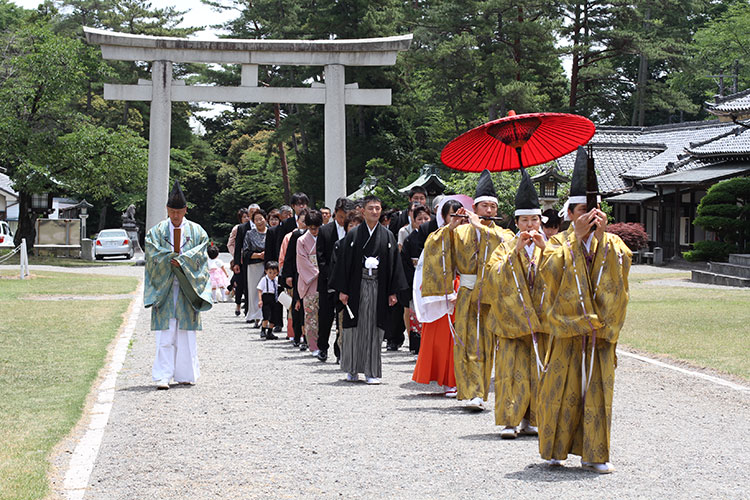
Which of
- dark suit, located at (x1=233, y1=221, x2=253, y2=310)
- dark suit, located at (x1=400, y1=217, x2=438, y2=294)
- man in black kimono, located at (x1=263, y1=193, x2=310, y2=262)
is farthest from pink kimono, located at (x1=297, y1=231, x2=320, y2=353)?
dark suit, located at (x1=233, y1=221, x2=253, y2=310)

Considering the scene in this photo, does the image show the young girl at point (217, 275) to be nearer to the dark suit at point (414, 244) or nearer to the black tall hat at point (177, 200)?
the dark suit at point (414, 244)

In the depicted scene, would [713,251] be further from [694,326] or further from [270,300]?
[270,300]

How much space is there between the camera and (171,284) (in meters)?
10.0

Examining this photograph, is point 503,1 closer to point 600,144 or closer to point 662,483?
point 600,144

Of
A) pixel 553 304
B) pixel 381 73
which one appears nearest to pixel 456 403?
pixel 553 304

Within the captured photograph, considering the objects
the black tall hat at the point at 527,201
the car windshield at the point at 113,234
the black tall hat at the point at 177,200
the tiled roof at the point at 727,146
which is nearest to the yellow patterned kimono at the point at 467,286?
the black tall hat at the point at 527,201

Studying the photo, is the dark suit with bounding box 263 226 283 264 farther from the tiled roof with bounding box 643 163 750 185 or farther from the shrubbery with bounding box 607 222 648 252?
the shrubbery with bounding box 607 222 648 252

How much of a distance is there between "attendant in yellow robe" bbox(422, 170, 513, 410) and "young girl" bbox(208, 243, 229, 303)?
37.6 feet

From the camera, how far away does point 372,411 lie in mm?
8305

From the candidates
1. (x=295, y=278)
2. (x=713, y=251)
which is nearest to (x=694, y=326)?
(x=295, y=278)

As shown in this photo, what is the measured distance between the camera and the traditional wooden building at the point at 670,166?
1334 inches

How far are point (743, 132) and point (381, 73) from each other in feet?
56.2

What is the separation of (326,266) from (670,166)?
29492 mm

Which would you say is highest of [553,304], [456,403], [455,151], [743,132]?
[743,132]
